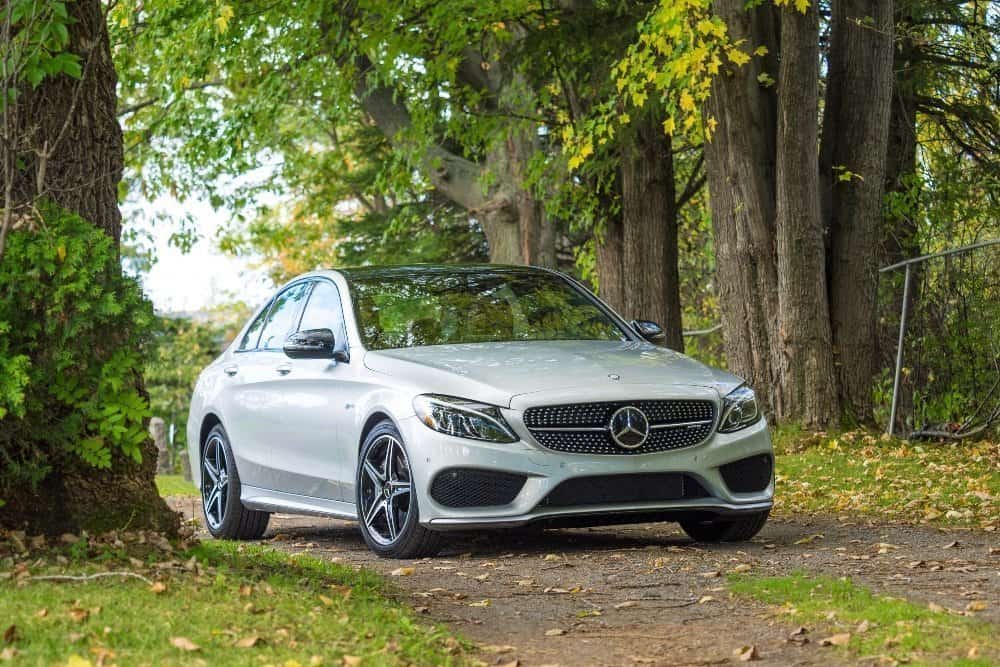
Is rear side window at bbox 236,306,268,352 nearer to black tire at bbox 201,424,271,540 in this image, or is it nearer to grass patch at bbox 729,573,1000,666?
black tire at bbox 201,424,271,540

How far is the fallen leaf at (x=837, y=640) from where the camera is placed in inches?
223

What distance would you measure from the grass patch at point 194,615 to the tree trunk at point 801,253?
8162mm

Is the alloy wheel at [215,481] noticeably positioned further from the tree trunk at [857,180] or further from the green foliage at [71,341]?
the tree trunk at [857,180]

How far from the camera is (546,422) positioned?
8.08 meters

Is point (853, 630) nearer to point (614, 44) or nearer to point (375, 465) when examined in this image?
point (375, 465)

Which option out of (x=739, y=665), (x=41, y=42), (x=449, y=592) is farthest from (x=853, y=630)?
(x=41, y=42)

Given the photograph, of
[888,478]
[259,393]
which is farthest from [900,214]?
[259,393]

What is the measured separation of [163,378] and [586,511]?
50.3 m

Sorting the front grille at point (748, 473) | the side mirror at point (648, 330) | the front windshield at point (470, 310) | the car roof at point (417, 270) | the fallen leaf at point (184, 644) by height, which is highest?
the car roof at point (417, 270)

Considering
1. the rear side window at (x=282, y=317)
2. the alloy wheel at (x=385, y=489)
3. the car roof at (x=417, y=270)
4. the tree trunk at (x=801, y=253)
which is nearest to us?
the alloy wheel at (x=385, y=489)

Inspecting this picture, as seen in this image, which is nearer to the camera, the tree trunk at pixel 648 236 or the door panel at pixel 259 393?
the door panel at pixel 259 393

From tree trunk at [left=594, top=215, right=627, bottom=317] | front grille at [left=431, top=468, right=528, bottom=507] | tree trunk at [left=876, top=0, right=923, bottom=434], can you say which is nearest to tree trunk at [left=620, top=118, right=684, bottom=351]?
tree trunk at [left=594, top=215, right=627, bottom=317]

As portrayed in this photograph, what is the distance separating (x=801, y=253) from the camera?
571 inches

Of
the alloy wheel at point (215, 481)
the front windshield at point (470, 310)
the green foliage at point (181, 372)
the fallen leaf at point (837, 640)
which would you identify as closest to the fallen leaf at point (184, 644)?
the fallen leaf at point (837, 640)
